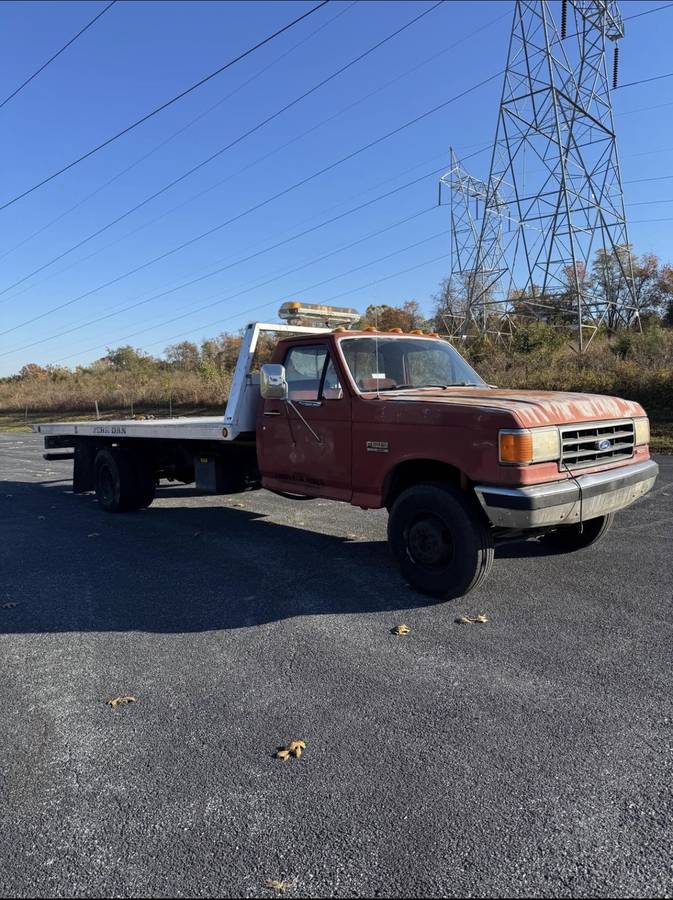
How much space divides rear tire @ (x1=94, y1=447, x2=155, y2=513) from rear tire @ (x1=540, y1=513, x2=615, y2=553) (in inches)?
211

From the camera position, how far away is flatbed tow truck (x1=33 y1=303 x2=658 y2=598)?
435 cm

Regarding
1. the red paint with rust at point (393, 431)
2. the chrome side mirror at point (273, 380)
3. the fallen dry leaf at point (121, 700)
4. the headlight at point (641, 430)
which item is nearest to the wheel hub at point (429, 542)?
the red paint with rust at point (393, 431)

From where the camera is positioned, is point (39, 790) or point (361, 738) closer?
point (39, 790)

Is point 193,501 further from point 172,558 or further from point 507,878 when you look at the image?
point 507,878

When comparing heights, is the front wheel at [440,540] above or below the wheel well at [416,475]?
below

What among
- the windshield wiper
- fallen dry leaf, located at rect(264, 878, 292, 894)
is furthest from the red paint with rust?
fallen dry leaf, located at rect(264, 878, 292, 894)

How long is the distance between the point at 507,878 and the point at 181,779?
1.39 m

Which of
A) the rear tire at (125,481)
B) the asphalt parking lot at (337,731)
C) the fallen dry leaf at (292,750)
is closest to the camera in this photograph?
the asphalt parking lot at (337,731)

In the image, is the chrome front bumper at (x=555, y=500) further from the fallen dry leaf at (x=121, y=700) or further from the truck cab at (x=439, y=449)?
the fallen dry leaf at (x=121, y=700)

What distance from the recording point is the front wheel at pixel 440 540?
179 inches

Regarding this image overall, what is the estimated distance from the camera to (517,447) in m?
4.21

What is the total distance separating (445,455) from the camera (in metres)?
4.60

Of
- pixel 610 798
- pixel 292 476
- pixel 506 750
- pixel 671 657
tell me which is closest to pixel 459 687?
pixel 506 750

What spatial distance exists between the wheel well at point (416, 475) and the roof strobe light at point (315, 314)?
282cm
